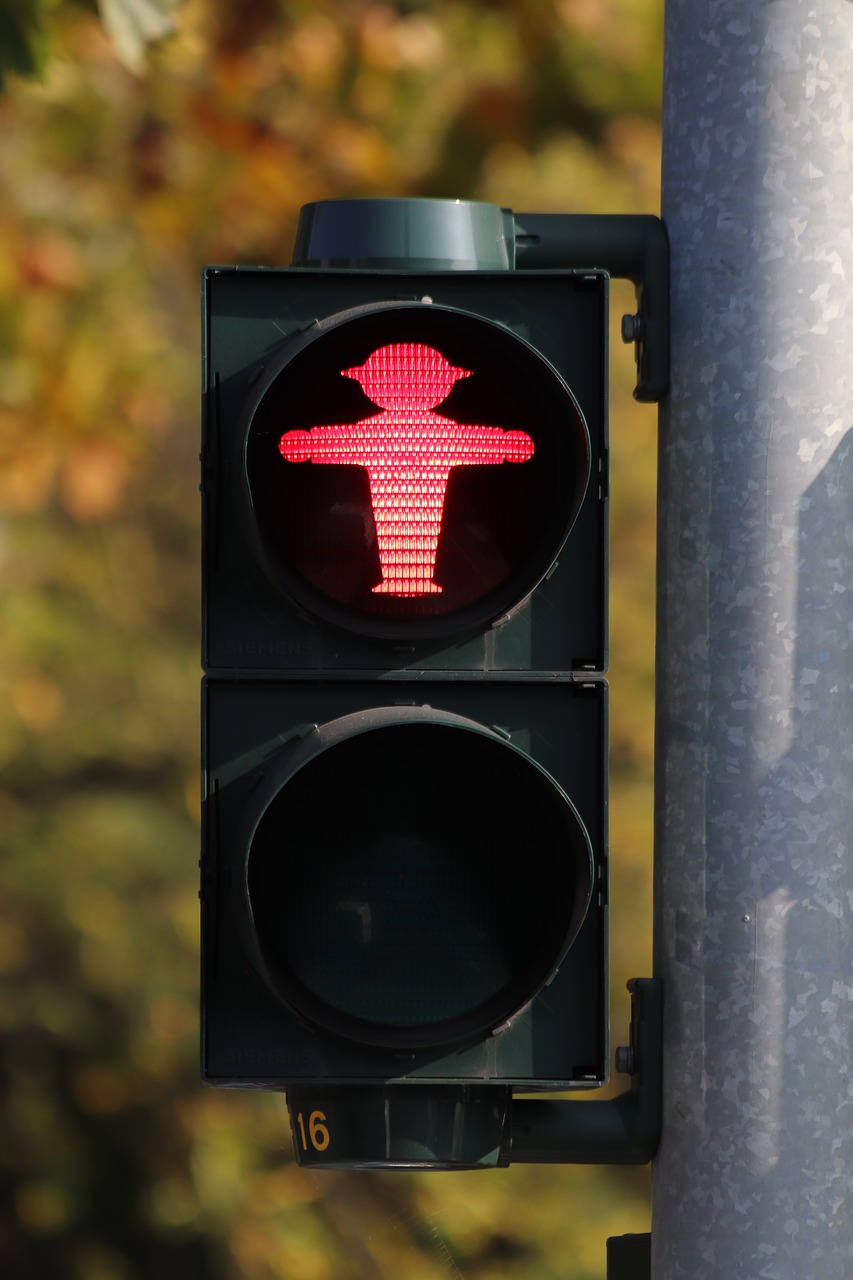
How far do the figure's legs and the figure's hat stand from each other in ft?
0.25

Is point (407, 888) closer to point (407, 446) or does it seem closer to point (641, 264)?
point (407, 446)

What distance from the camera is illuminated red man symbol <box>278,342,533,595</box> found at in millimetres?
1722

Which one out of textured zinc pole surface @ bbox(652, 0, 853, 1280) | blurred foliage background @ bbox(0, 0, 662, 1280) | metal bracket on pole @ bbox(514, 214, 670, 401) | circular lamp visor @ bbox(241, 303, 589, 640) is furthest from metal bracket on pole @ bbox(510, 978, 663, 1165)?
blurred foliage background @ bbox(0, 0, 662, 1280)

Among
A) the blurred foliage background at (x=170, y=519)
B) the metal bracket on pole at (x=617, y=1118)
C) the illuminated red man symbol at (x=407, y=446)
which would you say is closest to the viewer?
the illuminated red man symbol at (x=407, y=446)

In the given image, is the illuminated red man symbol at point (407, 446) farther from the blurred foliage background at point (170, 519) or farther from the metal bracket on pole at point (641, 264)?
the blurred foliage background at point (170, 519)

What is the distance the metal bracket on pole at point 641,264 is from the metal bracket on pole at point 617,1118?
731 millimetres

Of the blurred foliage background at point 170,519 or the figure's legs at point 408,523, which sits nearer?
the figure's legs at point 408,523

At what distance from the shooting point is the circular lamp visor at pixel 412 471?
1725 millimetres

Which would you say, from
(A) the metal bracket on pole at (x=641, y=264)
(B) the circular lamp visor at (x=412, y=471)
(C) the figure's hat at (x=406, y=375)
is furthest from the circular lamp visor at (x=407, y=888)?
(A) the metal bracket on pole at (x=641, y=264)

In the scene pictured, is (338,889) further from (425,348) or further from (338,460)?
(425,348)

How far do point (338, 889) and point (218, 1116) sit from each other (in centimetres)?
512

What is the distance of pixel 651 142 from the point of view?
654 centimetres

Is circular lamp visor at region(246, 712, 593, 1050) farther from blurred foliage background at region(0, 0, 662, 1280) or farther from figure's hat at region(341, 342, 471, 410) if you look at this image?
blurred foliage background at region(0, 0, 662, 1280)

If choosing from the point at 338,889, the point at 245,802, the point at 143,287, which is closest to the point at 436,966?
the point at 338,889
